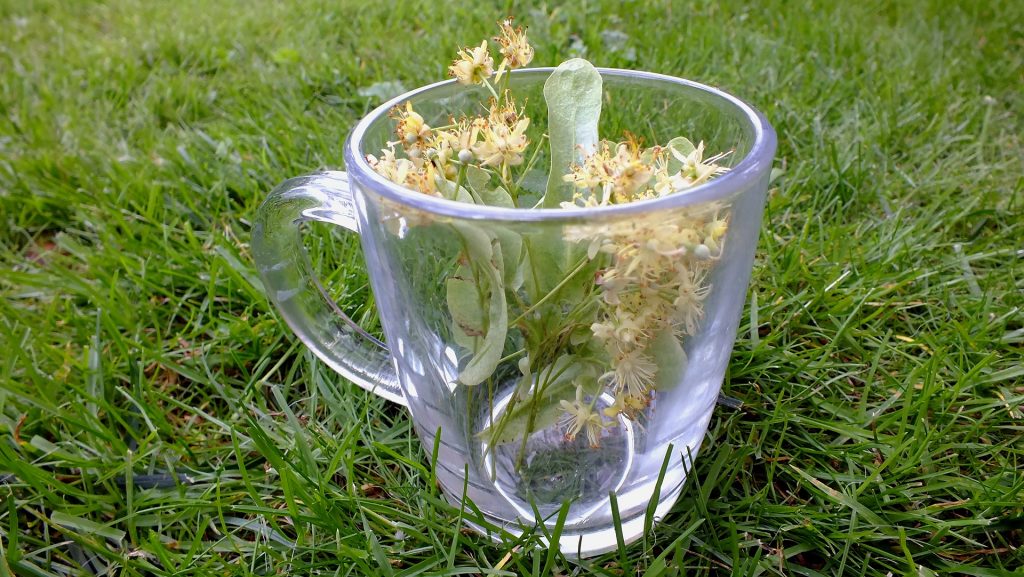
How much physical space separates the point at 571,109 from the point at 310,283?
0.91 ft

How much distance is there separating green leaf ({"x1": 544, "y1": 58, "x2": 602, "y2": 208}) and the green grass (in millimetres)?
276

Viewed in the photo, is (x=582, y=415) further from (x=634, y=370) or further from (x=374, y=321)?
(x=374, y=321)

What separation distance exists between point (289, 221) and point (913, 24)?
5.37 ft

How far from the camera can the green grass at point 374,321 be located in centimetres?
59

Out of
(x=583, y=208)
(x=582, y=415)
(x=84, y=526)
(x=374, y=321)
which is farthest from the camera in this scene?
(x=374, y=321)

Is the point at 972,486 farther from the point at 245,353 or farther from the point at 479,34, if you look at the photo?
the point at 479,34

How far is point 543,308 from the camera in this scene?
0.50m

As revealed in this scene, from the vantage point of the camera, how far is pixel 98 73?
1.64 meters

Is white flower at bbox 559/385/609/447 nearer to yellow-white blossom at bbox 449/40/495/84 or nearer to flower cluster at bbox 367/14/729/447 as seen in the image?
flower cluster at bbox 367/14/729/447

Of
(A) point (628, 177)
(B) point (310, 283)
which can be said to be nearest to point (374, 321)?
(B) point (310, 283)

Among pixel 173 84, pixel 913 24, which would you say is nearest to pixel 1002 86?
pixel 913 24

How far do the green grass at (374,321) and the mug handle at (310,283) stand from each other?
6 cm

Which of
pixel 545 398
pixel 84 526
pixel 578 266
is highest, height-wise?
pixel 578 266

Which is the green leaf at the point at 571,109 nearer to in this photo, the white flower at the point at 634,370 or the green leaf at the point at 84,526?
the white flower at the point at 634,370
